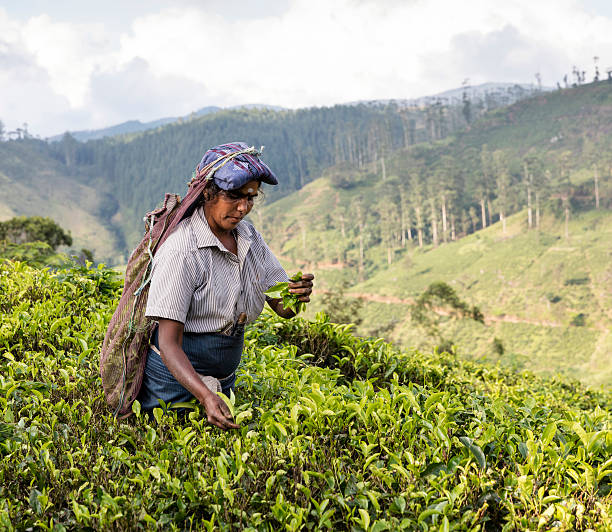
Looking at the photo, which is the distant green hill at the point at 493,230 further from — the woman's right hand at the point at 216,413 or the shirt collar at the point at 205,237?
the woman's right hand at the point at 216,413

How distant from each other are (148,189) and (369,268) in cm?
5872

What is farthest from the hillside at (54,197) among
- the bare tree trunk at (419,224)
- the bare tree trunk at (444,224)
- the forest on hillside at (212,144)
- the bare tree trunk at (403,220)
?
the bare tree trunk at (444,224)

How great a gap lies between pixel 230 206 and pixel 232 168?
0.17 metres

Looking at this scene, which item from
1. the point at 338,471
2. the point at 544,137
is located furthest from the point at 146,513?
the point at 544,137

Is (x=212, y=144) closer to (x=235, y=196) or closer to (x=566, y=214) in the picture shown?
(x=566, y=214)

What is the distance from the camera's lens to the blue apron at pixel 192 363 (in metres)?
2.53

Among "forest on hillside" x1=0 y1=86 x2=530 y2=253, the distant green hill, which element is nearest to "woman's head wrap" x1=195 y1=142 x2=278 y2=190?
the distant green hill

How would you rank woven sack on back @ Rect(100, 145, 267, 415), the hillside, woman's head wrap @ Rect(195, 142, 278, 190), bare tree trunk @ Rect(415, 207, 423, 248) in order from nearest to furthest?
woman's head wrap @ Rect(195, 142, 278, 190)
woven sack on back @ Rect(100, 145, 267, 415)
bare tree trunk @ Rect(415, 207, 423, 248)
the hillside

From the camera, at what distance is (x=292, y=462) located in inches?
84.2

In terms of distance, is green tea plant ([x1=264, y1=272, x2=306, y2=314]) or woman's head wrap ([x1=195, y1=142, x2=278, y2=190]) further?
green tea plant ([x1=264, y1=272, x2=306, y2=314])

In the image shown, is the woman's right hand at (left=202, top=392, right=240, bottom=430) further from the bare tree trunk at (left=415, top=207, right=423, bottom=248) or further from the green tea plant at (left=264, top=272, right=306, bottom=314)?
the bare tree trunk at (left=415, top=207, right=423, bottom=248)

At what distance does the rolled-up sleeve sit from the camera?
2301mm

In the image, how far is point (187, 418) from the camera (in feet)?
8.48

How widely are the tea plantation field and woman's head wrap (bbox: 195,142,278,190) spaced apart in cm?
94
